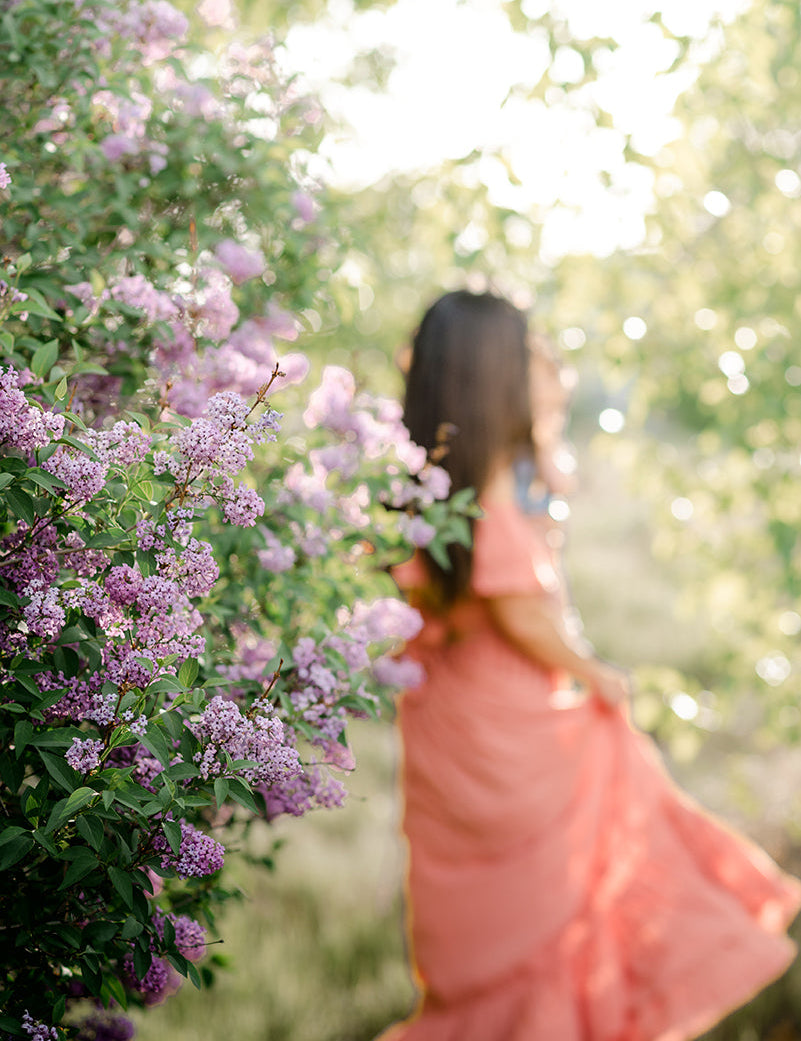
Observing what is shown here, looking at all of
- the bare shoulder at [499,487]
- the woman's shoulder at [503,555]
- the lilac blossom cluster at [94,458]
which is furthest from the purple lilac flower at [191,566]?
the bare shoulder at [499,487]

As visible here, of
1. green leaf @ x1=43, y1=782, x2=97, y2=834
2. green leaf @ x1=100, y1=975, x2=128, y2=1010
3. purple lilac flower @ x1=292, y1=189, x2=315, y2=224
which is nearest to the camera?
green leaf @ x1=43, y1=782, x2=97, y2=834

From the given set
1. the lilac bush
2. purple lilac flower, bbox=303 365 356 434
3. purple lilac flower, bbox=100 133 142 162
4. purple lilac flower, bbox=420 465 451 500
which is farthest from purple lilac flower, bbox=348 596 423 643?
purple lilac flower, bbox=100 133 142 162

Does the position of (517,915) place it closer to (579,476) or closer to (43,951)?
(43,951)

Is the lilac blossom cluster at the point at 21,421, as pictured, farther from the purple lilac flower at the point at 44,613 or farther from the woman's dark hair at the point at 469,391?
the woman's dark hair at the point at 469,391

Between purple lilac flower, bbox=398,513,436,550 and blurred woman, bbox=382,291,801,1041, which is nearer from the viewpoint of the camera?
purple lilac flower, bbox=398,513,436,550

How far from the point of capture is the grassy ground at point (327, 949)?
3432mm

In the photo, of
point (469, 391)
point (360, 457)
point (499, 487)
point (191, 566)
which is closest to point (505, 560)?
point (499, 487)

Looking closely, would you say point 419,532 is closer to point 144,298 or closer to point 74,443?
point 144,298

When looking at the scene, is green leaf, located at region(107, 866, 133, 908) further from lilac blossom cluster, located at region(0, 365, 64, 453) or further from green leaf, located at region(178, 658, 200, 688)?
lilac blossom cluster, located at region(0, 365, 64, 453)

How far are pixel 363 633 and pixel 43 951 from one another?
0.62 metres

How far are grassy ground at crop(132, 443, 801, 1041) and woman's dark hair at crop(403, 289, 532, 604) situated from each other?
34.9 inches

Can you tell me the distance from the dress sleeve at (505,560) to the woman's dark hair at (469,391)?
0.16ft

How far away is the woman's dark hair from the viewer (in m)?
2.63

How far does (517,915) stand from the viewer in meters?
2.66
